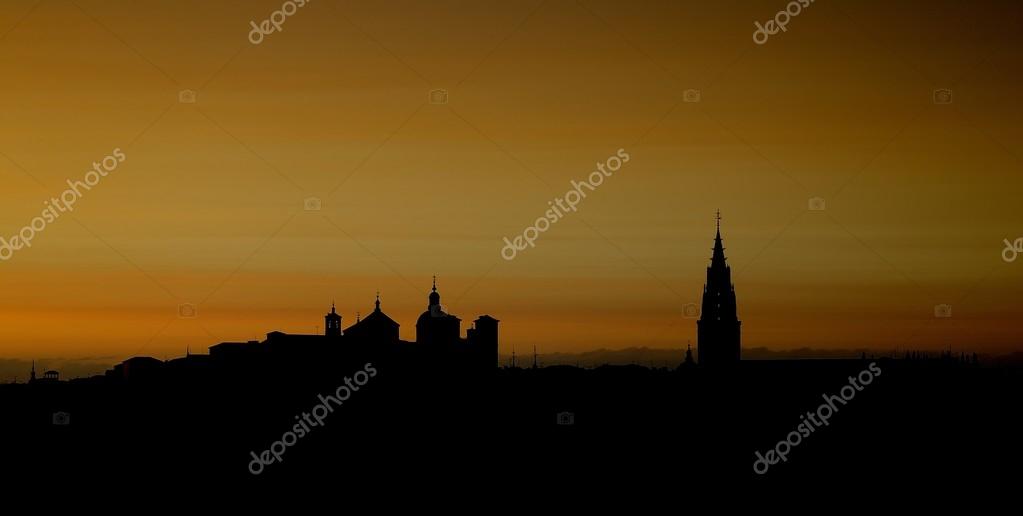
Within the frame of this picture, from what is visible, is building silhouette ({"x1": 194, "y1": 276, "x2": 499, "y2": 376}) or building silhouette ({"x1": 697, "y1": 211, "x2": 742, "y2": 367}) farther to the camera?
building silhouette ({"x1": 697, "y1": 211, "x2": 742, "y2": 367})

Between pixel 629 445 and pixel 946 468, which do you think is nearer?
pixel 629 445

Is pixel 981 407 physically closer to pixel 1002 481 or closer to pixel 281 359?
pixel 1002 481

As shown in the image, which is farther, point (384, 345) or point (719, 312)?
point (719, 312)

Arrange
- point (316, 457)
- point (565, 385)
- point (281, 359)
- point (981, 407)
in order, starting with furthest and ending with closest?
point (981, 407), point (565, 385), point (281, 359), point (316, 457)

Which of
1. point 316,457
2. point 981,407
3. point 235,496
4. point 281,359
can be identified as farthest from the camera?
point 981,407

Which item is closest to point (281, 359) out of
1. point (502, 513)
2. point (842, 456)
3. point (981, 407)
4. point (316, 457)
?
point (316, 457)

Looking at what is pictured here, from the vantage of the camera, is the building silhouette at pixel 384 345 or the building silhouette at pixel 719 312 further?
the building silhouette at pixel 719 312

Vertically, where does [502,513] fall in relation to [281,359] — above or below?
below

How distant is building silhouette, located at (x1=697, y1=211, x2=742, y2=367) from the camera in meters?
127

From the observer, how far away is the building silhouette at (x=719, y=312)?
12675 cm

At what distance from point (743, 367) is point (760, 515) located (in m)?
42.3

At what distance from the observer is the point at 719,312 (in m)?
127

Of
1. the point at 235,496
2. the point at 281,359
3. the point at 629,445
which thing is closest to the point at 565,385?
the point at 629,445

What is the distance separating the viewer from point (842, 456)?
107125 millimetres
